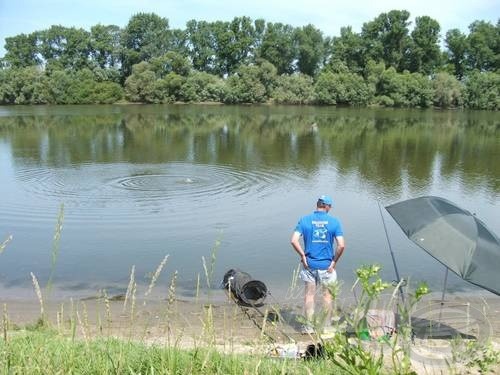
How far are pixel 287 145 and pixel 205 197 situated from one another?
1743 cm

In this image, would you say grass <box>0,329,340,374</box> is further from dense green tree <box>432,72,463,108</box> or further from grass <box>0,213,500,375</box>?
dense green tree <box>432,72,463,108</box>

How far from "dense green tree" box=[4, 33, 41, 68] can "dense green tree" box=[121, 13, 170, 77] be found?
17.9 metres

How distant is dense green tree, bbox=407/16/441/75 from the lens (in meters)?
104

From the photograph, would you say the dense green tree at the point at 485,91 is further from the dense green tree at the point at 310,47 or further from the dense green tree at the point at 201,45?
the dense green tree at the point at 201,45

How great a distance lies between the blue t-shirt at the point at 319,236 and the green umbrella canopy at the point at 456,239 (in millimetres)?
1000

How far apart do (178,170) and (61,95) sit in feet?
237

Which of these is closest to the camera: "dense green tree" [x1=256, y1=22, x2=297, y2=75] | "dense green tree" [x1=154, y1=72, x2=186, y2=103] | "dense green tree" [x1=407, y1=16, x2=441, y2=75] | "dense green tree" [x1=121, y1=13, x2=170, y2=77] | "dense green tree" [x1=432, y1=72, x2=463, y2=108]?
"dense green tree" [x1=432, y1=72, x2=463, y2=108]

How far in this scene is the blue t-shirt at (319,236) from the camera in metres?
8.71

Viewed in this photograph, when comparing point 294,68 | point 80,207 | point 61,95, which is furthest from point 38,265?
point 294,68

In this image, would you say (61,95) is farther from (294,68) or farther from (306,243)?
(306,243)

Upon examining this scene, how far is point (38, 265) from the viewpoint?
1274 cm

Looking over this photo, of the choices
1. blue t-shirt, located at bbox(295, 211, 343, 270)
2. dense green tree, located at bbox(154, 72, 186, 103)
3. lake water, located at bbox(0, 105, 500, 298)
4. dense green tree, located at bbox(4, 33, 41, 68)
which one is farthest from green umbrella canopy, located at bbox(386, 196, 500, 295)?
dense green tree, located at bbox(4, 33, 41, 68)

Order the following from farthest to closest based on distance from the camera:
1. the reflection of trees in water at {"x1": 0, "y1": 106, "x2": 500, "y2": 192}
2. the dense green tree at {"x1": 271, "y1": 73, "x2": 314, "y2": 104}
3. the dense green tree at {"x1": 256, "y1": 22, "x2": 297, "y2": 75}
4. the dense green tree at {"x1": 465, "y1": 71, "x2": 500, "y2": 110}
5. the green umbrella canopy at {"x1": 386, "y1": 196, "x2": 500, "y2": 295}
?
the dense green tree at {"x1": 256, "y1": 22, "x2": 297, "y2": 75} → the dense green tree at {"x1": 271, "y1": 73, "x2": 314, "y2": 104} → the dense green tree at {"x1": 465, "y1": 71, "x2": 500, "y2": 110} → the reflection of trees in water at {"x1": 0, "y1": 106, "x2": 500, "y2": 192} → the green umbrella canopy at {"x1": 386, "y1": 196, "x2": 500, "y2": 295}

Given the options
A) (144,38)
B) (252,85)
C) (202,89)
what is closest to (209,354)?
(252,85)
